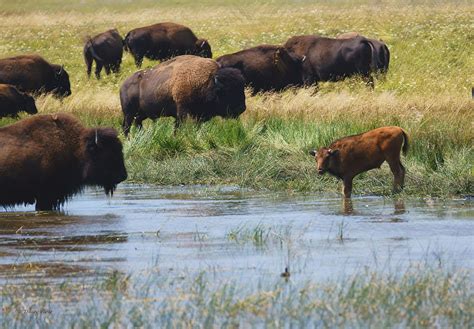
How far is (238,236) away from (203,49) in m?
26.9

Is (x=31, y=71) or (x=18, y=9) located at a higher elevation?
(x=31, y=71)

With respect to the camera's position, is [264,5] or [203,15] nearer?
[203,15]

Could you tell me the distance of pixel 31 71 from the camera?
96.8ft

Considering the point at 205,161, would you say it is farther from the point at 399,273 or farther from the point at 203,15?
the point at 203,15

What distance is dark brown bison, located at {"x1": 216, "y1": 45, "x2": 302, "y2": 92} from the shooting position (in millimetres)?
27266

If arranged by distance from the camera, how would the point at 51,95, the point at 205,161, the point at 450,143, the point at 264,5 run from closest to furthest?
the point at 450,143 → the point at 205,161 → the point at 51,95 → the point at 264,5

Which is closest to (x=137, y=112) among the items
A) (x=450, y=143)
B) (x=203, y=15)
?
(x=450, y=143)

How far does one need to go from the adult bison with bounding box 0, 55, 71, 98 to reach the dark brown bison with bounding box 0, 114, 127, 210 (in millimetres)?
14879

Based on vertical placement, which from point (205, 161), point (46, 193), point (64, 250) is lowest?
point (205, 161)

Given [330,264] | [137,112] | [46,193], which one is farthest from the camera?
[137,112]

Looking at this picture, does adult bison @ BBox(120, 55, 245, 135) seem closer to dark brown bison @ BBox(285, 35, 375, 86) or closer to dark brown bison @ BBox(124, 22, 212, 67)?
dark brown bison @ BBox(285, 35, 375, 86)

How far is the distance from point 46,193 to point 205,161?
3738mm

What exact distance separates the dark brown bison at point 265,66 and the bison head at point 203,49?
957 centimetres

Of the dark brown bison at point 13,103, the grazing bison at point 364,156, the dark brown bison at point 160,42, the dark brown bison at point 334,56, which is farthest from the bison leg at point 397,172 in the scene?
the dark brown bison at point 160,42
